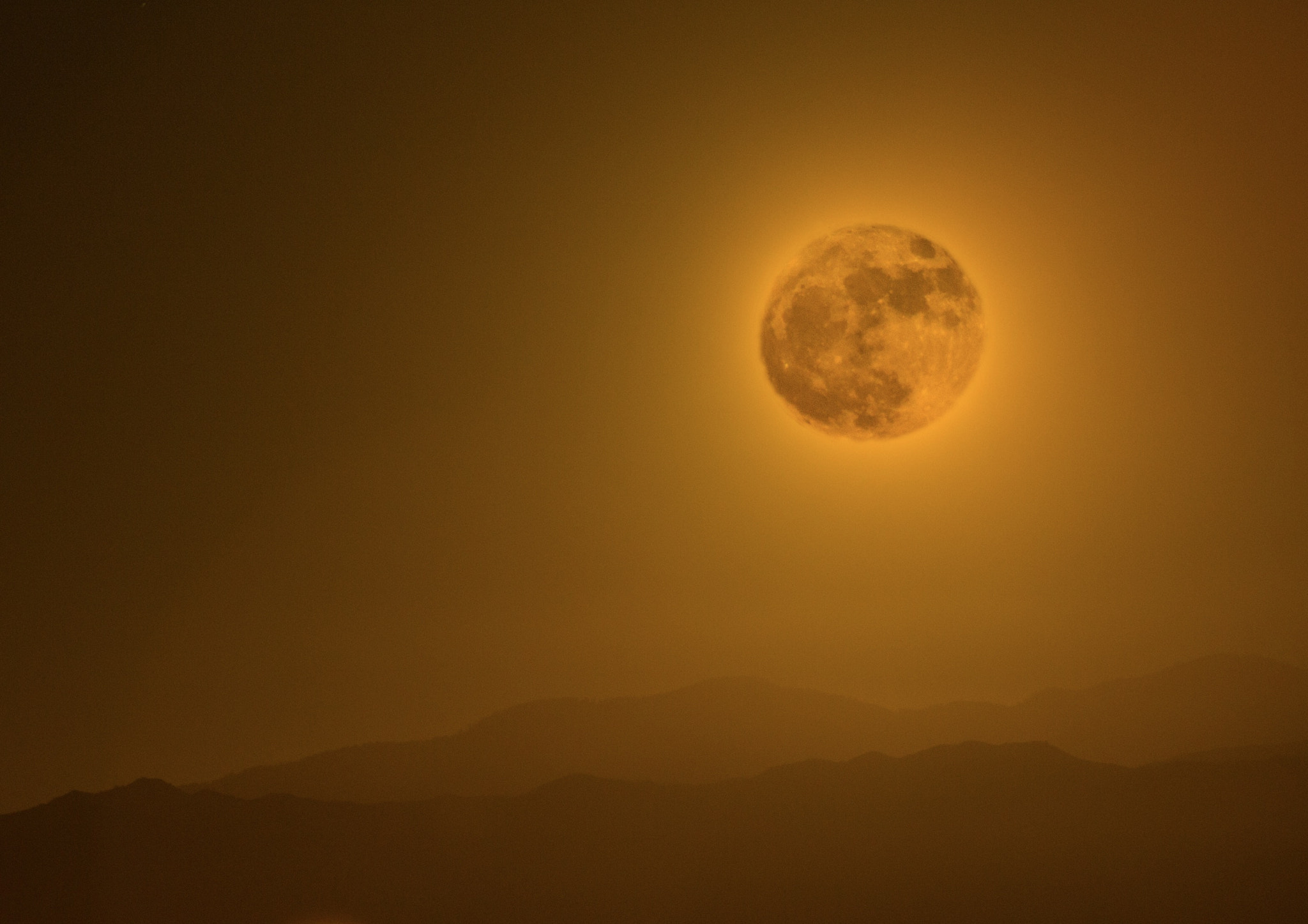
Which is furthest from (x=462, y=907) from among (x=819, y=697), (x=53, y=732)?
(x=53, y=732)

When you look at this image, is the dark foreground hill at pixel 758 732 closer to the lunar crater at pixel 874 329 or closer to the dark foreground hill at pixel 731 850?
the dark foreground hill at pixel 731 850

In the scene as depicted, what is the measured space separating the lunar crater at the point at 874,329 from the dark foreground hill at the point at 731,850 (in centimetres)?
348

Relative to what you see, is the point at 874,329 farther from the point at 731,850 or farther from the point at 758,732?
the point at 731,850

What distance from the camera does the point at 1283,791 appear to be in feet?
27.9

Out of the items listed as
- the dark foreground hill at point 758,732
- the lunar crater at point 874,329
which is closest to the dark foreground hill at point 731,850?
the dark foreground hill at point 758,732

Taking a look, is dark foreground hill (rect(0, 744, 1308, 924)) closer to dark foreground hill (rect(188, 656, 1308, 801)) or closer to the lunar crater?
dark foreground hill (rect(188, 656, 1308, 801))

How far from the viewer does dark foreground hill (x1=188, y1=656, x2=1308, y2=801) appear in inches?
358

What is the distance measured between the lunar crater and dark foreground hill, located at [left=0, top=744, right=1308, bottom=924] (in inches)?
137

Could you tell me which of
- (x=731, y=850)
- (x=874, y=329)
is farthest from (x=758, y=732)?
(x=874, y=329)

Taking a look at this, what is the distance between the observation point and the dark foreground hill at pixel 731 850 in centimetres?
828

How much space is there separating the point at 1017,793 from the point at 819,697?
1.99 meters

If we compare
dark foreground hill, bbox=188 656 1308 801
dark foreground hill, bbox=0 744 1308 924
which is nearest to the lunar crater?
dark foreground hill, bbox=188 656 1308 801

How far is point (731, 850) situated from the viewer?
29.3 ft

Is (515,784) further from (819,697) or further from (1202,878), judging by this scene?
(1202,878)
